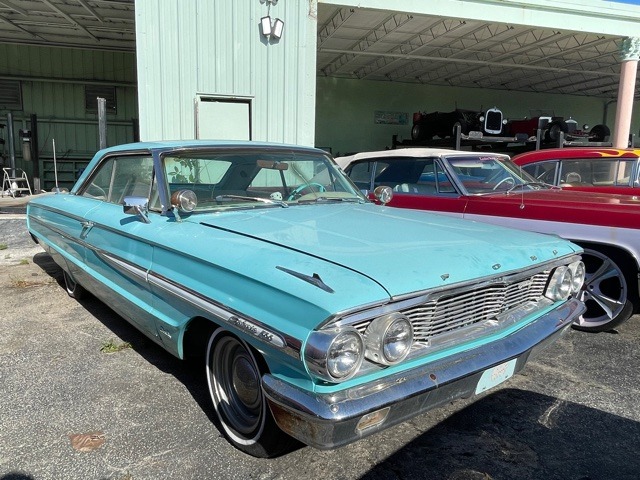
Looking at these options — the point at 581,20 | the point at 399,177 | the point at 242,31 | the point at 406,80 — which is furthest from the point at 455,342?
the point at 406,80

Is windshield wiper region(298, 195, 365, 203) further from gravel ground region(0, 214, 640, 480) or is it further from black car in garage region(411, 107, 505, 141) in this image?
black car in garage region(411, 107, 505, 141)

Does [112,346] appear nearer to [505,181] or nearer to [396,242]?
[396,242]

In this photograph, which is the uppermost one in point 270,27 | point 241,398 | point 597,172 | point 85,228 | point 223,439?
point 270,27

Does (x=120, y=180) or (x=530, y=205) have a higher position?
(x=120, y=180)

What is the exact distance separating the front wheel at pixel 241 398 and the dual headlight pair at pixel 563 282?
1.65 m

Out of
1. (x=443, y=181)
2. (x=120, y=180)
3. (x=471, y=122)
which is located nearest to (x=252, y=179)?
(x=120, y=180)

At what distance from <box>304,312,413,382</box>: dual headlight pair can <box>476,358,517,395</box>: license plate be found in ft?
1.50

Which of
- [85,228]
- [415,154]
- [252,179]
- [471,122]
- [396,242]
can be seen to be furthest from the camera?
[471,122]

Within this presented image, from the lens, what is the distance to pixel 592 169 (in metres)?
5.95

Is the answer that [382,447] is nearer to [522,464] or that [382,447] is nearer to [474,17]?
[522,464]

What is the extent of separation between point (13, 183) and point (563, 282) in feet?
47.7

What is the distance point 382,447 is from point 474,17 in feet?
31.5

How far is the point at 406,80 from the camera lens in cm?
1925

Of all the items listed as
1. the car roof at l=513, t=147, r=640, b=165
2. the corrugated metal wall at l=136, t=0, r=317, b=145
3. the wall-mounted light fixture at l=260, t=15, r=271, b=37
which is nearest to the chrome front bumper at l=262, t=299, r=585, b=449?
the car roof at l=513, t=147, r=640, b=165
